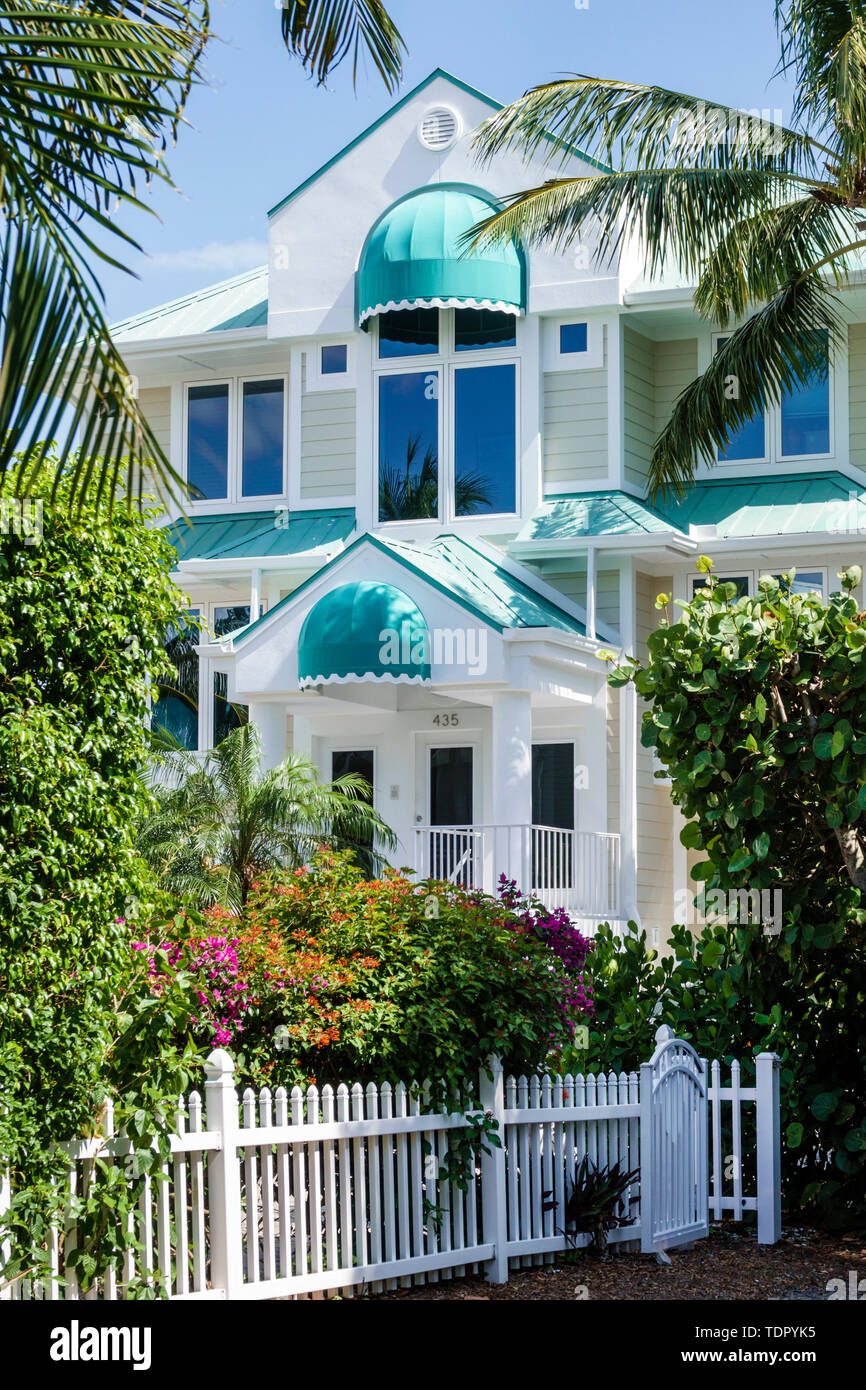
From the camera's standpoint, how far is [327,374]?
71.6ft

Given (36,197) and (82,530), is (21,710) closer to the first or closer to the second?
(82,530)

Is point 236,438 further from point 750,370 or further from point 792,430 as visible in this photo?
point 750,370

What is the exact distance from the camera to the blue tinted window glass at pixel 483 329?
2058 cm

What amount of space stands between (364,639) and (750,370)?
4878 millimetres

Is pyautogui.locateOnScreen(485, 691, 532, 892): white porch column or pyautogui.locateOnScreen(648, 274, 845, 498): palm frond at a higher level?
pyautogui.locateOnScreen(648, 274, 845, 498): palm frond

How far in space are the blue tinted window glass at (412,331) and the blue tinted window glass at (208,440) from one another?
9.97 ft

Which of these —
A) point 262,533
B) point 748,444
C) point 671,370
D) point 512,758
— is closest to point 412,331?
point 262,533

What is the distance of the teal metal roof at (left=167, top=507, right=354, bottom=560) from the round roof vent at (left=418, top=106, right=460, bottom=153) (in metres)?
4.88

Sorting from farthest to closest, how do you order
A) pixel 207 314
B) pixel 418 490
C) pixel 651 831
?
pixel 207 314 → pixel 418 490 → pixel 651 831

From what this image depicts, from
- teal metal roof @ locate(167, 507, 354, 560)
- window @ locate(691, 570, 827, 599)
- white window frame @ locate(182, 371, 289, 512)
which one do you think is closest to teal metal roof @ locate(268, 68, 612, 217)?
white window frame @ locate(182, 371, 289, 512)

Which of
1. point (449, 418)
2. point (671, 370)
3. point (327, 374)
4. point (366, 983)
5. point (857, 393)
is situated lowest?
point (366, 983)

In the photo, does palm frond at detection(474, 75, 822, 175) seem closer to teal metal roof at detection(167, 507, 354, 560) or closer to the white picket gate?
teal metal roof at detection(167, 507, 354, 560)

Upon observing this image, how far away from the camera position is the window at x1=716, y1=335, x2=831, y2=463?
20141mm
